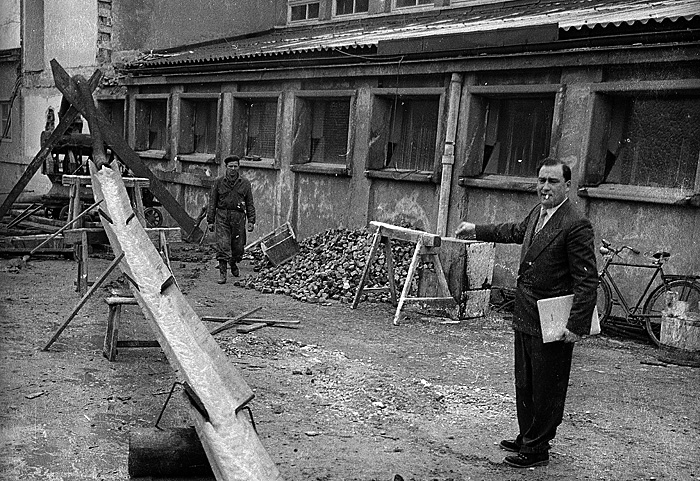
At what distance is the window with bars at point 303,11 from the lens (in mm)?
17956

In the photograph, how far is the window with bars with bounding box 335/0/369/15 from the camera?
640 inches

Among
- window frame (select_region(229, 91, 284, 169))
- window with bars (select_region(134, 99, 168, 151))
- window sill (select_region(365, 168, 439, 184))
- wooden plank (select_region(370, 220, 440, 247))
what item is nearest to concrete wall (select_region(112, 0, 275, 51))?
window with bars (select_region(134, 99, 168, 151))

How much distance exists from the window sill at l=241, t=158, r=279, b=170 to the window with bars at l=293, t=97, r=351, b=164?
762mm

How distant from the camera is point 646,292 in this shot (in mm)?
8344

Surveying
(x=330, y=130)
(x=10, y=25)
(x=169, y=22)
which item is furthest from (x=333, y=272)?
(x=10, y=25)

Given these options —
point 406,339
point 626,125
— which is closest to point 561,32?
point 626,125

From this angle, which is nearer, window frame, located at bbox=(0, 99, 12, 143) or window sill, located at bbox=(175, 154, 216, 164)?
window sill, located at bbox=(175, 154, 216, 164)

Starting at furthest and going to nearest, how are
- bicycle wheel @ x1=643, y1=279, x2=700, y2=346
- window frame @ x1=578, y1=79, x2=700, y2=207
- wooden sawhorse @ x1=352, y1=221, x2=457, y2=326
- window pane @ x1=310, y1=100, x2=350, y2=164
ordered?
1. window pane @ x1=310, y1=100, x2=350, y2=164
2. wooden sawhorse @ x1=352, y1=221, x2=457, y2=326
3. window frame @ x1=578, y1=79, x2=700, y2=207
4. bicycle wheel @ x1=643, y1=279, x2=700, y2=346

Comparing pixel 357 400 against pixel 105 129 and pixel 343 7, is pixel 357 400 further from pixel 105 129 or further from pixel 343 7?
pixel 343 7

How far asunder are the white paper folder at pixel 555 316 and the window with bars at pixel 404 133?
22.7 feet

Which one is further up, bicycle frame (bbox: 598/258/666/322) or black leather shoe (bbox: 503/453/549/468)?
bicycle frame (bbox: 598/258/666/322)

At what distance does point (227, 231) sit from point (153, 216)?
13.9 ft

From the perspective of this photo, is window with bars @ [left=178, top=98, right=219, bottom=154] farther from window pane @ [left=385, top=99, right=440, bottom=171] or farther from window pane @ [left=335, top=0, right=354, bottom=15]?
window pane @ [left=385, top=99, right=440, bottom=171]

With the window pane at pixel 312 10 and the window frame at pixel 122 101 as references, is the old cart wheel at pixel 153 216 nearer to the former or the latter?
the window frame at pixel 122 101
